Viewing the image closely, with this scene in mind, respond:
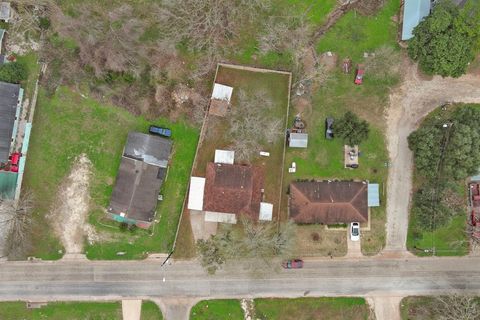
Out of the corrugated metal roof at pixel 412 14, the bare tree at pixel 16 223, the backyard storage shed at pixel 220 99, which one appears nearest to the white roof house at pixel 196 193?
the backyard storage shed at pixel 220 99

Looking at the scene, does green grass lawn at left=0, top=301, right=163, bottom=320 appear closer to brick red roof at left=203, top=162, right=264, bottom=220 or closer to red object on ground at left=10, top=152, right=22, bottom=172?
red object on ground at left=10, top=152, right=22, bottom=172

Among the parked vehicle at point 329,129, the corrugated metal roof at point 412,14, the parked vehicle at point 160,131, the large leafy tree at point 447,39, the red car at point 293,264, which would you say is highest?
the corrugated metal roof at point 412,14

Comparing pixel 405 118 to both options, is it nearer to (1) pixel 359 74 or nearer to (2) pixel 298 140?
→ (1) pixel 359 74

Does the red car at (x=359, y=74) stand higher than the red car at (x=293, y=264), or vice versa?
the red car at (x=359, y=74)

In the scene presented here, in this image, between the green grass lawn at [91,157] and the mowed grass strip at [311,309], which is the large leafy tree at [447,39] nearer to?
the mowed grass strip at [311,309]

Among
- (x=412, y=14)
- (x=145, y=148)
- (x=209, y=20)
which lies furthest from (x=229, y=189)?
(x=412, y=14)

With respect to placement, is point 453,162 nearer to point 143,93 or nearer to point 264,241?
point 264,241

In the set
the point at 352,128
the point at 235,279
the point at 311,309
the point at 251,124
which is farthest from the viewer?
the point at 311,309
